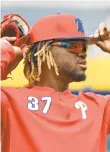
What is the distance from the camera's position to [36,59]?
247 cm

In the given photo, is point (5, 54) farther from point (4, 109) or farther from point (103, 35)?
point (103, 35)

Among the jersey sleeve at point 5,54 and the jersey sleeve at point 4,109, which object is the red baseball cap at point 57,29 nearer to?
the jersey sleeve at point 5,54

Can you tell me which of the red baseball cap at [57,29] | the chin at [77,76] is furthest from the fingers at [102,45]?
the chin at [77,76]

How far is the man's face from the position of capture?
2408 mm

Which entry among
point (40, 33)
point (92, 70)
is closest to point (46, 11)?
point (92, 70)

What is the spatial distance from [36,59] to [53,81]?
0.10m

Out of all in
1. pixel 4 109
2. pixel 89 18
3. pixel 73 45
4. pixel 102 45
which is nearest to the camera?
pixel 4 109

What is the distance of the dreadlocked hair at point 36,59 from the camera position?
2.45m

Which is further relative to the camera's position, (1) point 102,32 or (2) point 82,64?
(1) point 102,32

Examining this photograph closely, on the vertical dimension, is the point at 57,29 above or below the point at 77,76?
above

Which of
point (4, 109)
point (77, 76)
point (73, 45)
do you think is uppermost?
point (73, 45)

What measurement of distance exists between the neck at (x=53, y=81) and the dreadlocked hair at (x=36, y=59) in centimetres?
2

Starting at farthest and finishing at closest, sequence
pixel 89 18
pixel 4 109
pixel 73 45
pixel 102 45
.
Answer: pixel 89 18
pixel 102 45
pixel 73 45
pixel 4 109

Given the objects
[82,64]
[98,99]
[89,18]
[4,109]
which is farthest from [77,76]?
[89,18]
